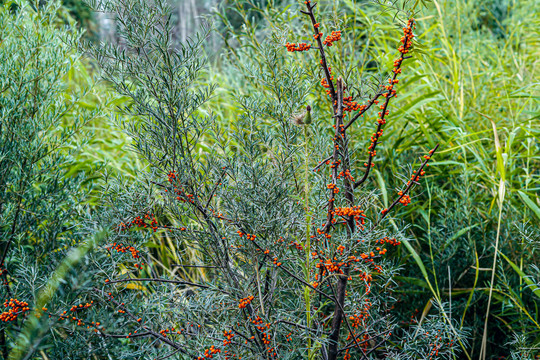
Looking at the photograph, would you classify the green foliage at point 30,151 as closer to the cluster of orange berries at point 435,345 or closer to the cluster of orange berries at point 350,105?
the cluster of orange berries at point 350,105

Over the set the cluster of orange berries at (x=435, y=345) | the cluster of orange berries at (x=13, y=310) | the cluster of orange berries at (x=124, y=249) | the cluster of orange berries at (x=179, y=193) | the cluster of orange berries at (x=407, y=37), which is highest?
the cluster of orange berries at (x=407, y=37)

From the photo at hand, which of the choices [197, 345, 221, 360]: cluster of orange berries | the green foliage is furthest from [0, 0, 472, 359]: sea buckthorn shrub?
the green foliage

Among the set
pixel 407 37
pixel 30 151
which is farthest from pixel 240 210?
pixel 30 151

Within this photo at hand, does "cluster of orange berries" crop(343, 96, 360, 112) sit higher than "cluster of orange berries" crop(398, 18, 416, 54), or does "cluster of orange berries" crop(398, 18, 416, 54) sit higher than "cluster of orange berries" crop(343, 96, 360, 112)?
"cluster of orange berries" crop(398, 18, 416, 54)

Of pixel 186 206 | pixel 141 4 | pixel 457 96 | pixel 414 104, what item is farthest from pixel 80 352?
pixel 457 96

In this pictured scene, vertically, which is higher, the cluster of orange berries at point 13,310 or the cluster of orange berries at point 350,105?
the cluster of orange berries at point 350,105

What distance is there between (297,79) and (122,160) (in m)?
1.97

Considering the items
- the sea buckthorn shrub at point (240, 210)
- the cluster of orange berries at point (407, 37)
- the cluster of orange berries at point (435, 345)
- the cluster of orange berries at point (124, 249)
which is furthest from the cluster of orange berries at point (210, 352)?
the cluster of orange berries at point (407, 37)

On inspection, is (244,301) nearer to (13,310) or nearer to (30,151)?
(13,310)

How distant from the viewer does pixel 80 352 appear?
1424 mm

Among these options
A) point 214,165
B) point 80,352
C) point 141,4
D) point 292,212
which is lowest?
point 80,352

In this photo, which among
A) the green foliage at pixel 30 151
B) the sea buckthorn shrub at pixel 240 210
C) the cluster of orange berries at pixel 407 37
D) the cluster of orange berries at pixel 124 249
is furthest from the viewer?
the green foliage at pixel 30 151

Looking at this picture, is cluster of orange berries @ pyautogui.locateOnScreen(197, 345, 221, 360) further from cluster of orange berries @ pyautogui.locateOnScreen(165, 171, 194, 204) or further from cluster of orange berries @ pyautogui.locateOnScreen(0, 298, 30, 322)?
cluster of orange berries @ pyautogui.locateOnScreen(0, 298, 30, 322)

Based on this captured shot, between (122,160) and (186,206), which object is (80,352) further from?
(122,160)
